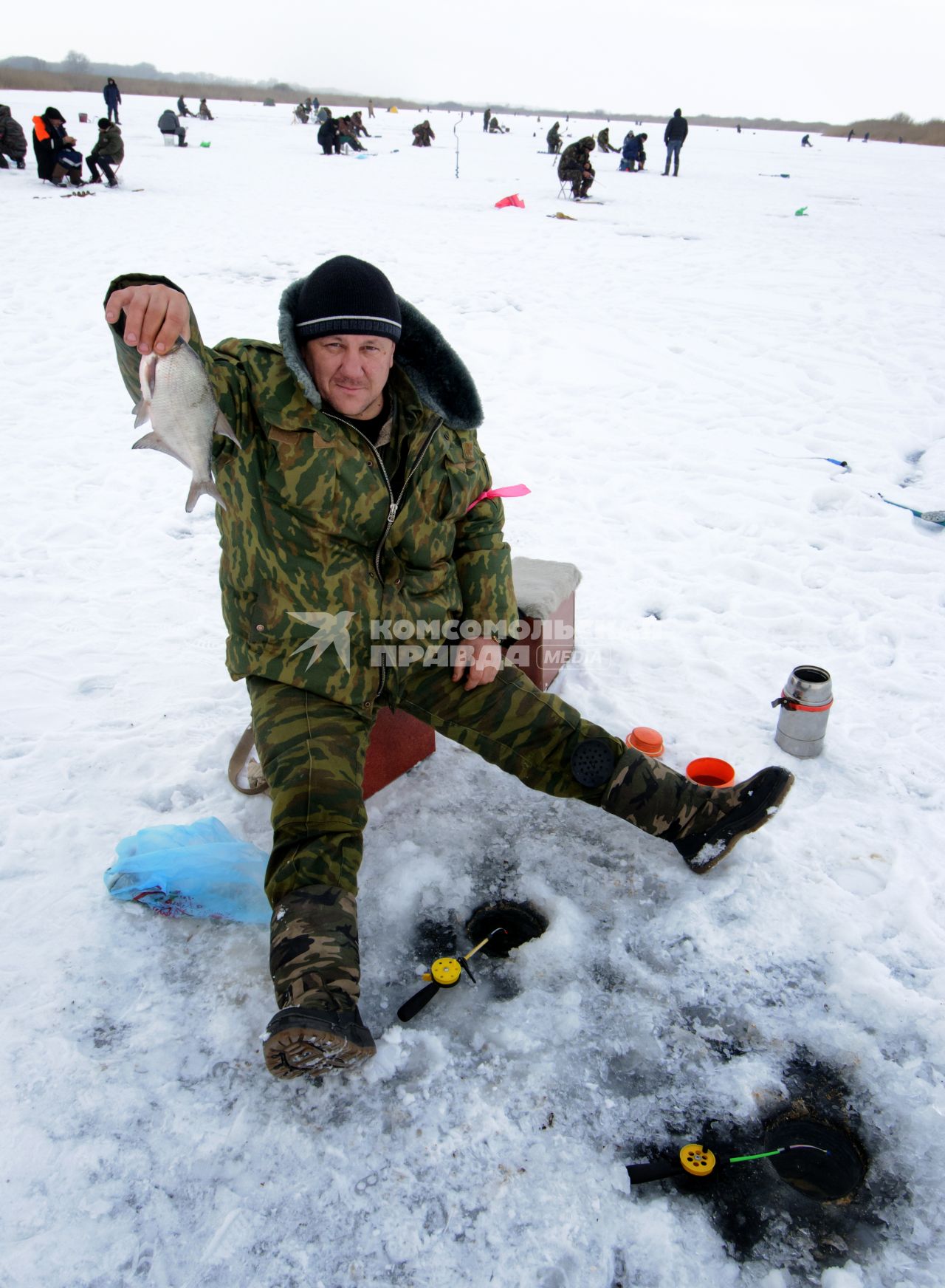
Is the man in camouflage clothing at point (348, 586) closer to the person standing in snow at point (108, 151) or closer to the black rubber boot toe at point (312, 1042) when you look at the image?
the black rubber boot toe at point (312, 1042)

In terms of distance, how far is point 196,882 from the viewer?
2516 millimetres

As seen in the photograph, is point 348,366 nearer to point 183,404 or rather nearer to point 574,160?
point 183,404

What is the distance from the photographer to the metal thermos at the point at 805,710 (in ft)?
10.7

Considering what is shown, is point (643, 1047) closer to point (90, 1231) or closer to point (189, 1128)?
Result: point (189, 1128)

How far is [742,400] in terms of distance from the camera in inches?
292

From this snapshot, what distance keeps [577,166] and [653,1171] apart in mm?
18745

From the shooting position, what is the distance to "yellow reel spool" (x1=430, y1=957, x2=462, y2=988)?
232cm

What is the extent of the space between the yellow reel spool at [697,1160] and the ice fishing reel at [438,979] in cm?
71

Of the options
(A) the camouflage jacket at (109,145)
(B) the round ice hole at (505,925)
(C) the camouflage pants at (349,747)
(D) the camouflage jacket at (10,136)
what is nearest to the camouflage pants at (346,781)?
(C) the camouflage pants at (349,747)

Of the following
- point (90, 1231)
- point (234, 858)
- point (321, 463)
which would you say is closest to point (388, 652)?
point (321, 463)

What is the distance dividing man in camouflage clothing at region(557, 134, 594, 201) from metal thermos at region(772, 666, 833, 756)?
16565mm

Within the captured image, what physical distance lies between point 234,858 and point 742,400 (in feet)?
21.4

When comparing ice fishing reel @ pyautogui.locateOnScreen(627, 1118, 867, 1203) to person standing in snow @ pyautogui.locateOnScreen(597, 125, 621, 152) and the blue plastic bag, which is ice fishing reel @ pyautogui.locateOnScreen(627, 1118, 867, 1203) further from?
person standing in snow @ pyautogui.locateOnScreen(597, 125, 621, 152)

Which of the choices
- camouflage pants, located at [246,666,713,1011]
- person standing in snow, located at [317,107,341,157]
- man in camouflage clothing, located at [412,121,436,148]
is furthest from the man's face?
man in camouflage clothing, located at [412,121,436,148]
